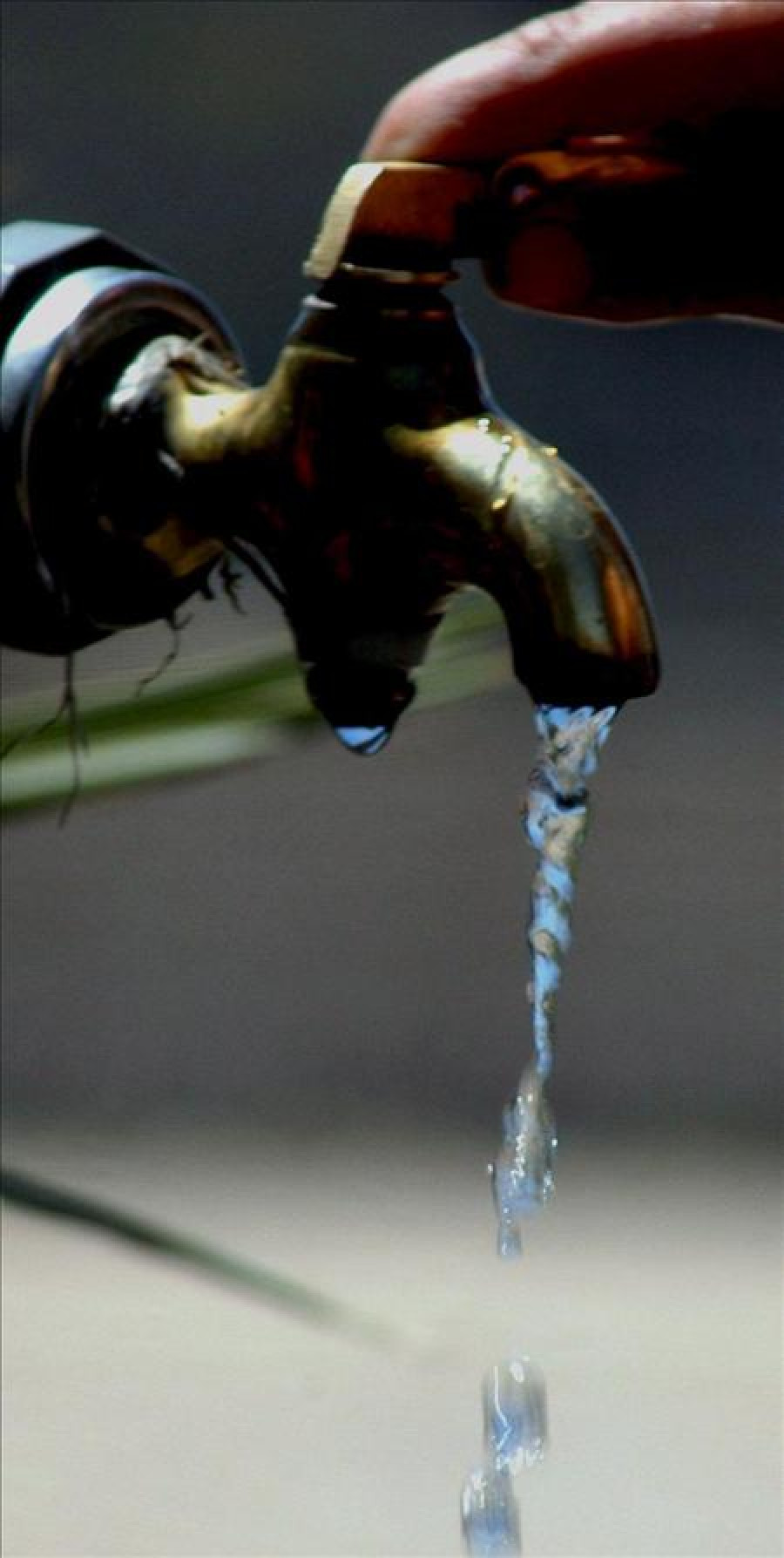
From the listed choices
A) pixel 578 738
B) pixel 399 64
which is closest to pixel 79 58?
pixel 399 64

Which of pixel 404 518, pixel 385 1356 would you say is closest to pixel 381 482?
pixel 404 518

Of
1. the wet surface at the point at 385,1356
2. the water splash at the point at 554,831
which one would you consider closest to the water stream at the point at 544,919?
the water splash at the point at 554,831

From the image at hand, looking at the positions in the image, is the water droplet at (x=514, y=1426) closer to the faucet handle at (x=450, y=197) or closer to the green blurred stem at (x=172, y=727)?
the green blurred stem at (x=172, y=727)

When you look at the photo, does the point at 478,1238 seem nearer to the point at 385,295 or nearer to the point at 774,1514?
the point at 774,1514

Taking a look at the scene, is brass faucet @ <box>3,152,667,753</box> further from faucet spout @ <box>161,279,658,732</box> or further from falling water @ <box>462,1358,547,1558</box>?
falling water @ <box>462,1358,547,1558</box>

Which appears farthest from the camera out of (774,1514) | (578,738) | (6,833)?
(6,833)

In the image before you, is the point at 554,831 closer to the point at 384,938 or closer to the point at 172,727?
the point at 172,727

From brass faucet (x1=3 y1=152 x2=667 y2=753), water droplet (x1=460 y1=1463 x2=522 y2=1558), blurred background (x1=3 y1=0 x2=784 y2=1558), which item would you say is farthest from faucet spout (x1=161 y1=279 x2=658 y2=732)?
blurred background (x1=3 y1=0 x2=784 y2=1558)
